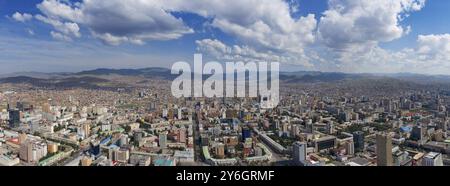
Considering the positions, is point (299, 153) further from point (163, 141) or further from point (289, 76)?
point (289, 76)

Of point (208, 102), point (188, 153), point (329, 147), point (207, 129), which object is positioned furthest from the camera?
point (208, 102)

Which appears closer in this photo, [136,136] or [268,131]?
[136,136]

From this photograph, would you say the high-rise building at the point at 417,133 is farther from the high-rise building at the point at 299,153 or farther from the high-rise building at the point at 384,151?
the high-rise building at the point at 299,153

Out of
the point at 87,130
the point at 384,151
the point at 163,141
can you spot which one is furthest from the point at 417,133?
the point at 87,130
